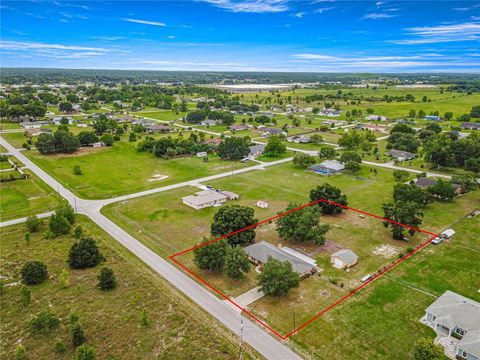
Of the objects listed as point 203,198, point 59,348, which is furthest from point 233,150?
point 59,348

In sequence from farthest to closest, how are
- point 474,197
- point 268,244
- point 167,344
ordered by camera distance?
point 474,197 → point 268,244 → point 167,344

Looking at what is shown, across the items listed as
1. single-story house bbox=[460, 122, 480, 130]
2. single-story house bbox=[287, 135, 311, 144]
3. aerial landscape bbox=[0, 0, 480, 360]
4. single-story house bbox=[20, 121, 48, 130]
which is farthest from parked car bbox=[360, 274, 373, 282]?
single-story house bbox=[20, 121, 48, 130]

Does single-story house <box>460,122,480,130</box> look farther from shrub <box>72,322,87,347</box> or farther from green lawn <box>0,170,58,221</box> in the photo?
shrub <box>72,322,87,347</box>

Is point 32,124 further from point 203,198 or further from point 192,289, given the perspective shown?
point 192,289

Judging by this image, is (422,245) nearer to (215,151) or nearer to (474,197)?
(474,197)

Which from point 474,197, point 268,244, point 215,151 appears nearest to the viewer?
point 268,244

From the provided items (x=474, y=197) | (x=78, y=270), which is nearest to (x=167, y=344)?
(x=78, y=270)
